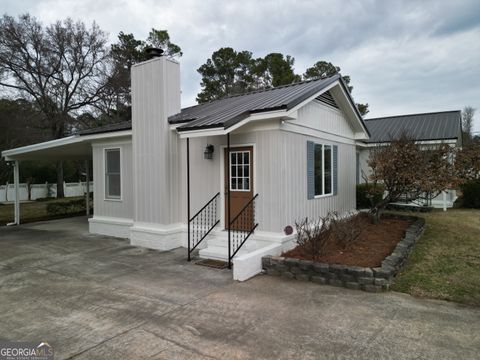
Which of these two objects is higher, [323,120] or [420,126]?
[420,126]

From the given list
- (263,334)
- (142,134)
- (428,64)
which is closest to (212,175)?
(142,134)

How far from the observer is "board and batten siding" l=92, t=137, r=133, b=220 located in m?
9.15

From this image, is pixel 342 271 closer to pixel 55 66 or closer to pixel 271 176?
pixel 271 176

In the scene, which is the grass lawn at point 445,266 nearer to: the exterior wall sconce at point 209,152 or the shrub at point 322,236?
the shrub at point 322,236

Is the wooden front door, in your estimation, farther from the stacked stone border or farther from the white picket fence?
the white picket fence

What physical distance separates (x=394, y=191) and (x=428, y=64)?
25.4 ft

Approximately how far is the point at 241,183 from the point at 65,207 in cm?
1138

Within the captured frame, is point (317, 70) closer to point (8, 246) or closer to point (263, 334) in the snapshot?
point (8, 246)

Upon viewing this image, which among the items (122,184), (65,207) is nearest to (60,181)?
(65,207)

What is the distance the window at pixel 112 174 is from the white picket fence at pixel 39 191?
56.5 ft

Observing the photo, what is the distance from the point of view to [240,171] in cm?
700

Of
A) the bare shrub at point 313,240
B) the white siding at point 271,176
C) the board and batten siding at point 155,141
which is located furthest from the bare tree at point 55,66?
the bare shrub at point 313,240

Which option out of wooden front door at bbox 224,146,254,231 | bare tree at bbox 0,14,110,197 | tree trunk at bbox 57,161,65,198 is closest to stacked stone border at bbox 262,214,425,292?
wooden front door at bbox 224,146,254,231

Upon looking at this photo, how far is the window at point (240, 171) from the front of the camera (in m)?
6.91
